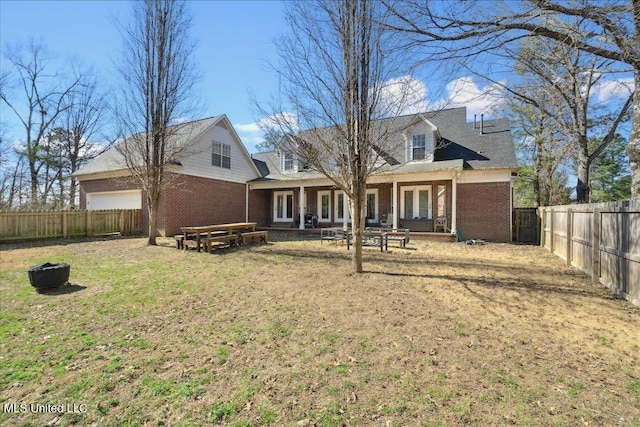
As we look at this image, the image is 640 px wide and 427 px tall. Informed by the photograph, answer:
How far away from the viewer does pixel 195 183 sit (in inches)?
631

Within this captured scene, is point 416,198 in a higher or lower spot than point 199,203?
higher

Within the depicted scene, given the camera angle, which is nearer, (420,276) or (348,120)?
(348,120)

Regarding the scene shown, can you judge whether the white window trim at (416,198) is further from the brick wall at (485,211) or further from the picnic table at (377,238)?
the picnic table at (377,238)

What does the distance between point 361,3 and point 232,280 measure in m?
6.61

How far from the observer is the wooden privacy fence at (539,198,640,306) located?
5.27m

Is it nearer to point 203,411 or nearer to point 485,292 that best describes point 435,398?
point 203,411

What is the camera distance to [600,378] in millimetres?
3115

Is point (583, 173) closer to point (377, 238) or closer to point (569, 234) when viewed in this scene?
point (569, 234)

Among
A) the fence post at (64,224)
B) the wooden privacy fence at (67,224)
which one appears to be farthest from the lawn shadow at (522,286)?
the fence post at (64,224)

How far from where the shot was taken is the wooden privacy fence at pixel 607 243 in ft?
17.3

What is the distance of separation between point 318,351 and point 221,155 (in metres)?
15.9

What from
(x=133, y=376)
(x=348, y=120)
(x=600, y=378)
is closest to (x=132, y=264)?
(x=133, y=376)

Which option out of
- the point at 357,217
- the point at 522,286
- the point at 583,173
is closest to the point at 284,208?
the point at 357,217

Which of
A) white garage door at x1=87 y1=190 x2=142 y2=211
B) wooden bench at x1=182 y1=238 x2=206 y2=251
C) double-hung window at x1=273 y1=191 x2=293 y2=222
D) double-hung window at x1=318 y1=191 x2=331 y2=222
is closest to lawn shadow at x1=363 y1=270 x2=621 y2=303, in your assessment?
wooden bench at x1=182 y1=238 x2=206 y2=251
